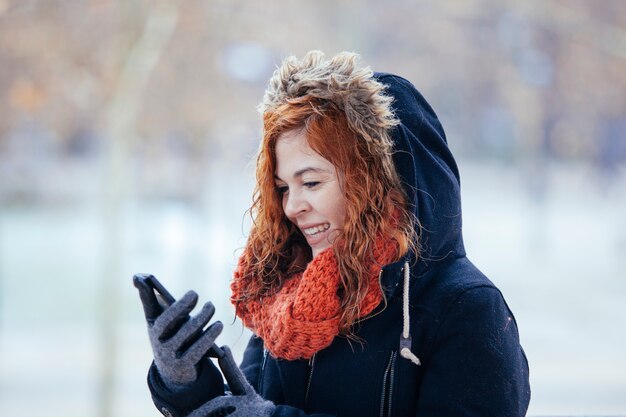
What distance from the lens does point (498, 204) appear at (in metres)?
22.0

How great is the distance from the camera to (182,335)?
63.4 inches

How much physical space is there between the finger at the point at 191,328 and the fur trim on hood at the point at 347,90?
452 millimetres

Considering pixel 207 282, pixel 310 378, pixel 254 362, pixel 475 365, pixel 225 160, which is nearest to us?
pixel 475 365

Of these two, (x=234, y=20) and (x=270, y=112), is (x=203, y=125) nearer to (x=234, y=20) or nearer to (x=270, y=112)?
(x=234, y=20)

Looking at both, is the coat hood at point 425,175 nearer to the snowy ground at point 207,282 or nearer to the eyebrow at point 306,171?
the eyebrow at point 306,171

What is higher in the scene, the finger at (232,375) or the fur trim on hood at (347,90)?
the fur trim on hood at (347,90)

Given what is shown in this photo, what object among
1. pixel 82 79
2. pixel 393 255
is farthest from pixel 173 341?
pixel 82 79

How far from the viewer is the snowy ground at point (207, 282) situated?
24.1 feet

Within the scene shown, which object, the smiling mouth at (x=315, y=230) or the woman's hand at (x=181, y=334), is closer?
the woman's hand at (x=181, y=334)

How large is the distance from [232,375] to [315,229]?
1.18 feet

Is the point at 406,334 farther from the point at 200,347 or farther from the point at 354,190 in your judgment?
the point at 200,347

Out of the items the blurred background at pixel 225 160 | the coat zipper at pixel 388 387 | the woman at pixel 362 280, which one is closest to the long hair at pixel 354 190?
the woman at pixel 362 280

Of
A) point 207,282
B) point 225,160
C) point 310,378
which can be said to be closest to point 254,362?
point 310,378

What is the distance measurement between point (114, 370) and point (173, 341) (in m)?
5.24
